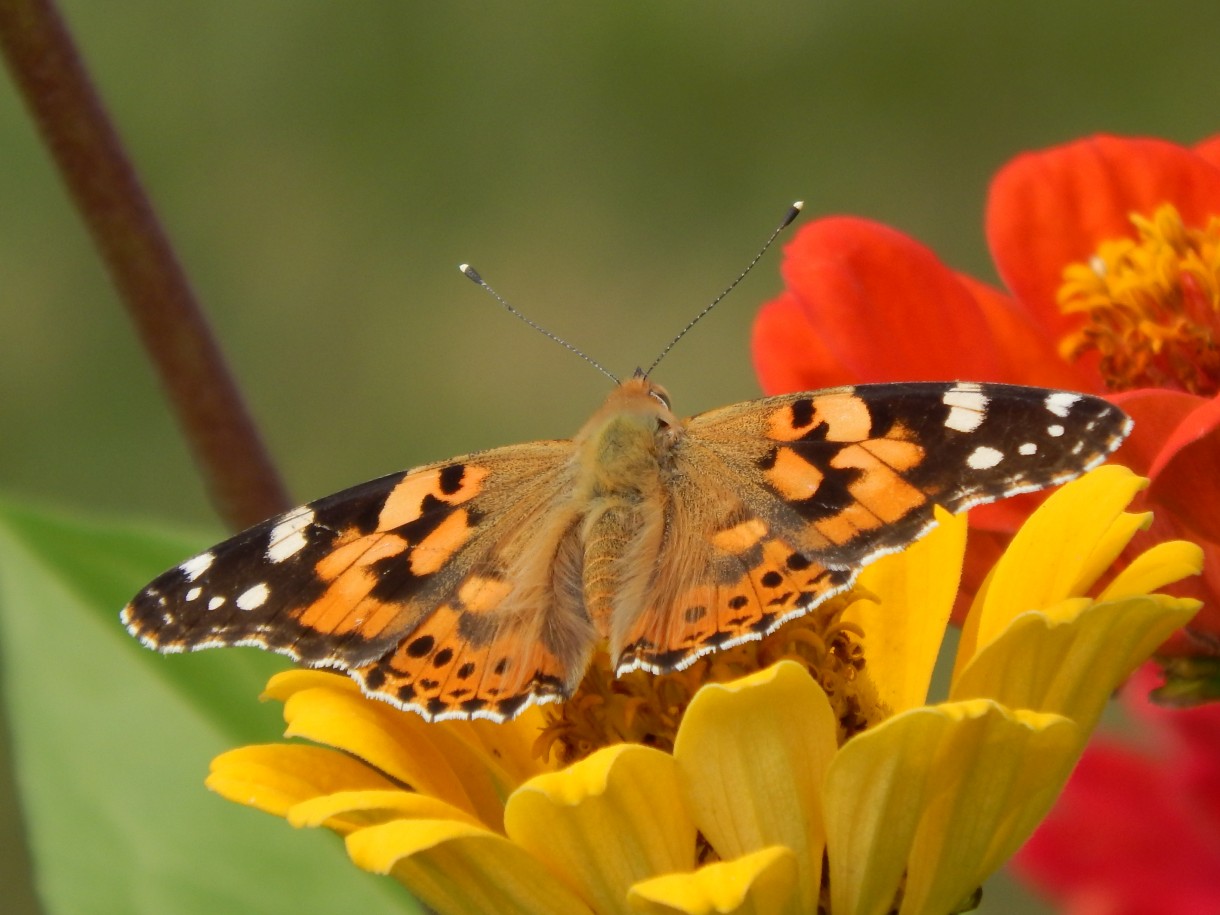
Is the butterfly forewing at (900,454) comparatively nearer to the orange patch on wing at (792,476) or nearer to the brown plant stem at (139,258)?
the orange patch on wing at (792,476)

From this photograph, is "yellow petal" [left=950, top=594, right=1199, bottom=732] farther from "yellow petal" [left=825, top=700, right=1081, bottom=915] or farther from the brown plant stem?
the brown plant stem

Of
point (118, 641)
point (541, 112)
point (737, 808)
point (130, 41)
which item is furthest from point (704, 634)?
point (130, 41)

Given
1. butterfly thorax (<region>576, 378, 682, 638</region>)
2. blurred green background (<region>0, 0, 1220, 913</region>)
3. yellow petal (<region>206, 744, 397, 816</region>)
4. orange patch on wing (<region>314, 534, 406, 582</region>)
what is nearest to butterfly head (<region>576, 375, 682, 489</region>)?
butterfly thorax (<region>576, 378, 682, 638</region>)

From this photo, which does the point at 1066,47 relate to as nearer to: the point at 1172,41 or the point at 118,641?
the point at 1172,41

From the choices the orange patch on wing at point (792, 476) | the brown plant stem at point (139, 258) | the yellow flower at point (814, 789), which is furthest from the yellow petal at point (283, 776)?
the orange patch on wing at point (792, 476)

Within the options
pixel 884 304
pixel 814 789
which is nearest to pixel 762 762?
pixel 814 789
